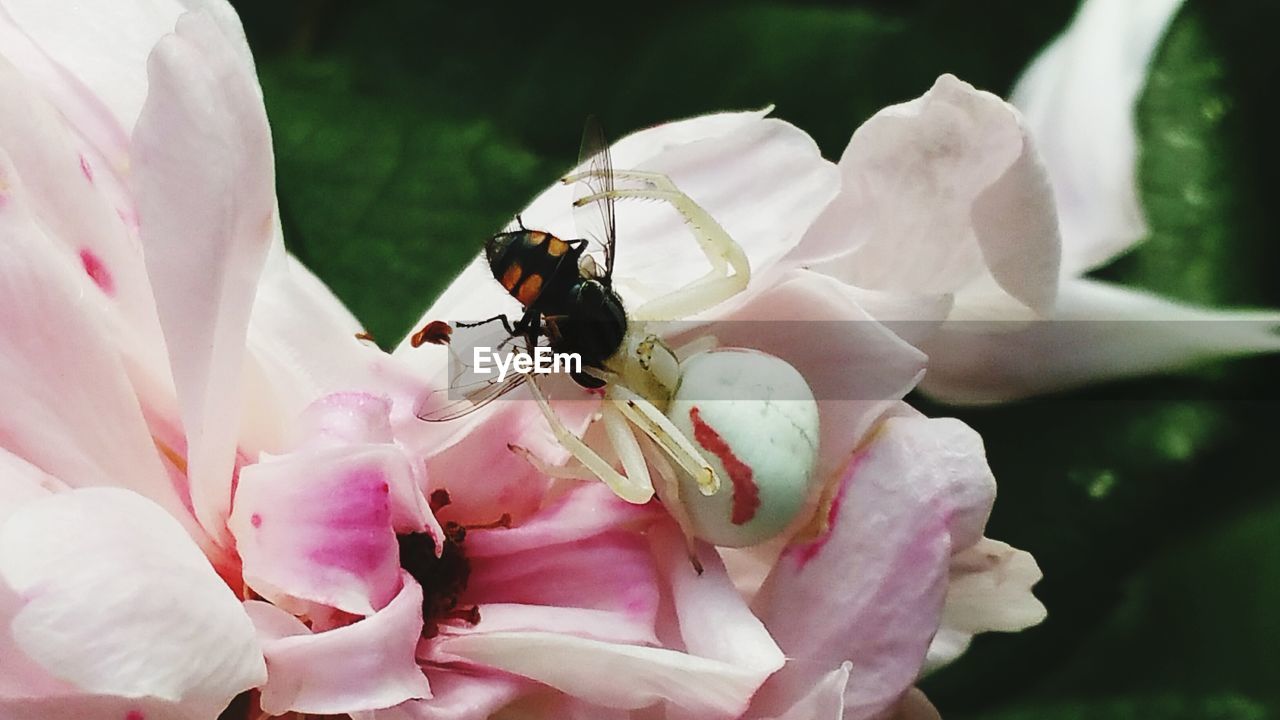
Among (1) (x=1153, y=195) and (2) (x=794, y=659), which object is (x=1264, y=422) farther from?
(2) (x=794, y=659)

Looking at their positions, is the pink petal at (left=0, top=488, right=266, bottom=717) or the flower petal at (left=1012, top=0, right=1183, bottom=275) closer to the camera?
the pink petal at (left=0, top=488, right=266, bottom=717)

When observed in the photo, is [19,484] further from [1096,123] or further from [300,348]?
[1096,123]

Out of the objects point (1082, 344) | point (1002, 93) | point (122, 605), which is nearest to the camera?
point (122, 605)

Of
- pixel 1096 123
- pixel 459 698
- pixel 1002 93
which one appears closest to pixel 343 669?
pixel 459 698

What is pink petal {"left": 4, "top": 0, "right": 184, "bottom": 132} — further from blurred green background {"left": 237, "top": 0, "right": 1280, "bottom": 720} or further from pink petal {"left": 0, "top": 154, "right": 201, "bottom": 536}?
blurred green background {"left": 237, "top": 0, "right": 1280, "bottom": 720}

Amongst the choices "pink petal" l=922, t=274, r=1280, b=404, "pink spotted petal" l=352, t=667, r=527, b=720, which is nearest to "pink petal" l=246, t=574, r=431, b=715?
"pink spotted petal" l=352, t=667, r=527, b=720

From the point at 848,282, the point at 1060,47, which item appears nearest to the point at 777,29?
the point at 1060,47
